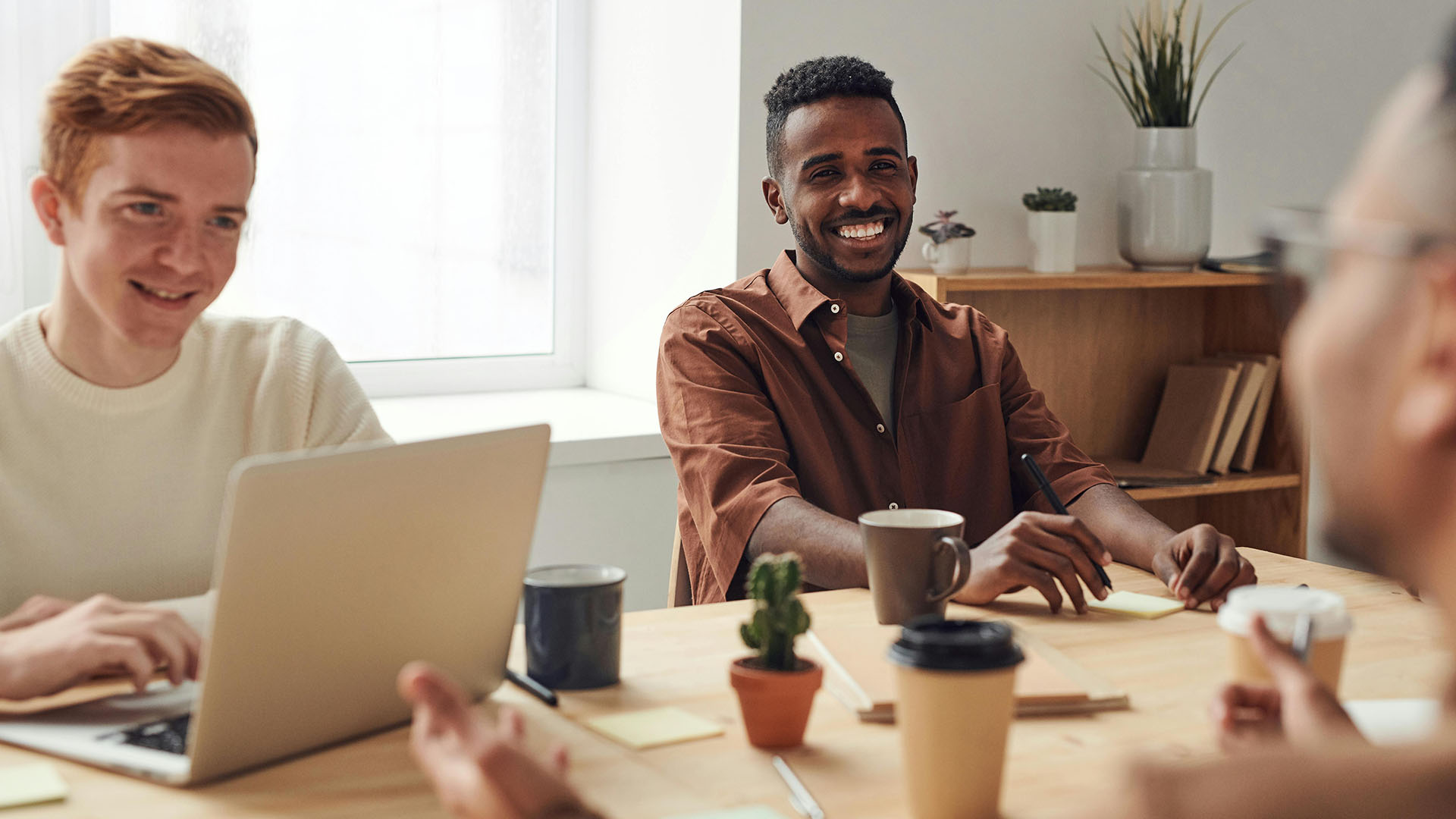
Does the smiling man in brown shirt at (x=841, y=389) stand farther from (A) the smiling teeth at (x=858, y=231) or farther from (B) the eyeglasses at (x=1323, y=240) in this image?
(B) the eyeglasses at (x=1323, y=240)

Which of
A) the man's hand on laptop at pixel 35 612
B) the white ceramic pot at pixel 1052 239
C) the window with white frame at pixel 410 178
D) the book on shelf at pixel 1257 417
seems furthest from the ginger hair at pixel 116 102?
the book on shelf at pixel 1257 417

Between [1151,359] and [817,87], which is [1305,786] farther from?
[1151,359]

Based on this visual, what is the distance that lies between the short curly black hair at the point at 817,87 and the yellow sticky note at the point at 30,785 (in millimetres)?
1597

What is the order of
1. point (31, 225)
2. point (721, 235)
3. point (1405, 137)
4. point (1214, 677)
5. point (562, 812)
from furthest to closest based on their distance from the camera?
point (721, 235) → point (31, 225) → point (1214, 677) → point (562, 812) → point (1405, 137)

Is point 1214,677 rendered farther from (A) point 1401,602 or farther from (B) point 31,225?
(B) point 31,225

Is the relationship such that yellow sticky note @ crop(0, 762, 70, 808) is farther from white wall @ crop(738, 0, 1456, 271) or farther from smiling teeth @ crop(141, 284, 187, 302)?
white wall @ crop(738, 0, 1456, 271)

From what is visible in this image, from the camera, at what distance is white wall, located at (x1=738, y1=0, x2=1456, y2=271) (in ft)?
9.29

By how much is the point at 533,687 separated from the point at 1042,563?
59cm

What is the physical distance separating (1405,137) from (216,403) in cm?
132

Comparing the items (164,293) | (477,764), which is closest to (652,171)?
(164,293)

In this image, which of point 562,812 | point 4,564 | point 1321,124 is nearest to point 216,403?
point 4,564

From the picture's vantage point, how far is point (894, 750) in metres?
1.02

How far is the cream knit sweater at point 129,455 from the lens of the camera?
4.64ft

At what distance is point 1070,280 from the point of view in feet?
9.40
